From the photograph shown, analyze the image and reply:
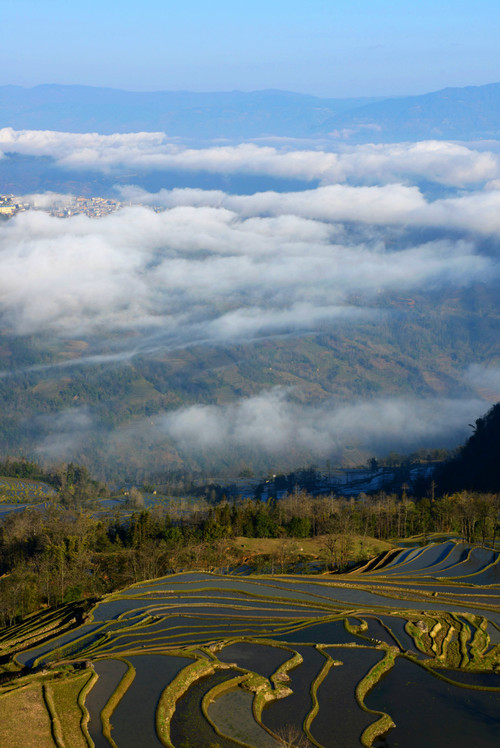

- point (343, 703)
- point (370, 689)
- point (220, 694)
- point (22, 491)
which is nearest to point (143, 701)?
point (220, 694)

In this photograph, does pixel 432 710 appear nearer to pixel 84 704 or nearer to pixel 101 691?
pixel 101 691

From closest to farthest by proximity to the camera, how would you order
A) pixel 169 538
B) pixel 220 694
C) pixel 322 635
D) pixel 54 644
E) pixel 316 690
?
pixel 220 694
pixel 316 690
pixel 54 644
pixel 322 635
pixel 169 538

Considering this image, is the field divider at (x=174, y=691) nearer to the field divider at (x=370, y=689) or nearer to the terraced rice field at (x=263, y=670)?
the terraced rice field at (x=263, y=670)

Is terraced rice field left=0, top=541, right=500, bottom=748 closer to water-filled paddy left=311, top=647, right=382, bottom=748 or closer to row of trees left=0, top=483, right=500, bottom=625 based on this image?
water-filled paddy left=311, top=647, right=382, bottom=748

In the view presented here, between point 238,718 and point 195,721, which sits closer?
point 195,721

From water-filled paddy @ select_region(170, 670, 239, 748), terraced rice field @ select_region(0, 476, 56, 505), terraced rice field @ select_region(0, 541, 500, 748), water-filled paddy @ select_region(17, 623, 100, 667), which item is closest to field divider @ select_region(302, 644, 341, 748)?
terraced rice field @ select_region(0, 541, 500, 748)

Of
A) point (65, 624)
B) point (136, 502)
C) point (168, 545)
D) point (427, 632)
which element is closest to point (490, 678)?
point (427, 632)

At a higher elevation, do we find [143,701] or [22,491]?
[143,701]

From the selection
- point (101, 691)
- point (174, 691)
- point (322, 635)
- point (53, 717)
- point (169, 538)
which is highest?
point (53, 717)

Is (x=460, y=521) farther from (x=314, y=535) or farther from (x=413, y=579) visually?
(x=413, y=579)
